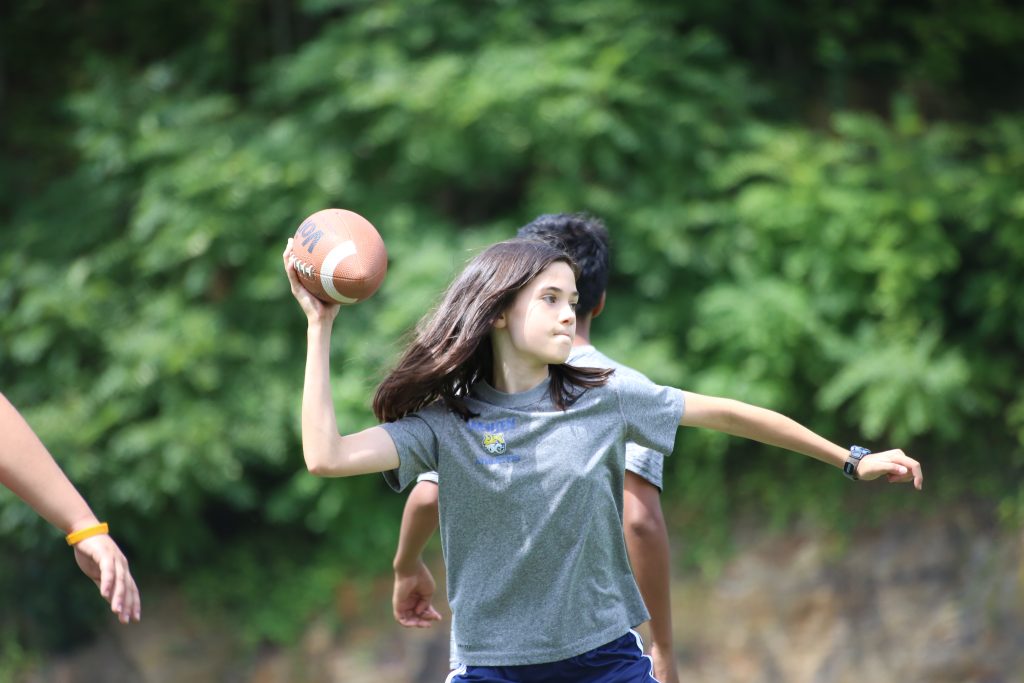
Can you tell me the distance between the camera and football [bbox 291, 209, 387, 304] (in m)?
2.60

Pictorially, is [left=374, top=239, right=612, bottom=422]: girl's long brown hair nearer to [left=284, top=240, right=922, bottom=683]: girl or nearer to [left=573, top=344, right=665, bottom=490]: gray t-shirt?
[left=284, top=240, right=922, bottom=683]: girl

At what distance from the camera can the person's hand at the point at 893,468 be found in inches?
105

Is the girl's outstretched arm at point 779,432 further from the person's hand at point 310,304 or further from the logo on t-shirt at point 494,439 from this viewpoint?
the person's hand at point 310,304

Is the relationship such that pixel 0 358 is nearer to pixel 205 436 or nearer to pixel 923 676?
pixel 205 436

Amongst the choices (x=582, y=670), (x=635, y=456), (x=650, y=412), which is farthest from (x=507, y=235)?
(x=582, y=670)

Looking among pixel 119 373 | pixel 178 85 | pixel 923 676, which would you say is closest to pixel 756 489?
pixel 923 676

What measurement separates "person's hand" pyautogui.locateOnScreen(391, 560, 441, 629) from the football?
97cm

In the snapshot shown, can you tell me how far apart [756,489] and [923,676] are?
4.77 ft

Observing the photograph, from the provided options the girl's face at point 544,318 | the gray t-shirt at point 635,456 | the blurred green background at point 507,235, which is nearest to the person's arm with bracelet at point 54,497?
the girl's face at point 544,318

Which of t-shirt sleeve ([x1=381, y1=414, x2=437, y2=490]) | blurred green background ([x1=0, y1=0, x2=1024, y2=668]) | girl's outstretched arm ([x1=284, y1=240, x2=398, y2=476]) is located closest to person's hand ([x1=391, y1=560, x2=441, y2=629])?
t-shirt sleeve ([x1=381, y1=414, x2=437, y2=490])

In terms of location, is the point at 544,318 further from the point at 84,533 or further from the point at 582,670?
the point at 84,533

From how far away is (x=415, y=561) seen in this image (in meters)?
3.30

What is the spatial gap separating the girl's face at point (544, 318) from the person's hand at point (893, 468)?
75cm

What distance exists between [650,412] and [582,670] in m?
0.60
